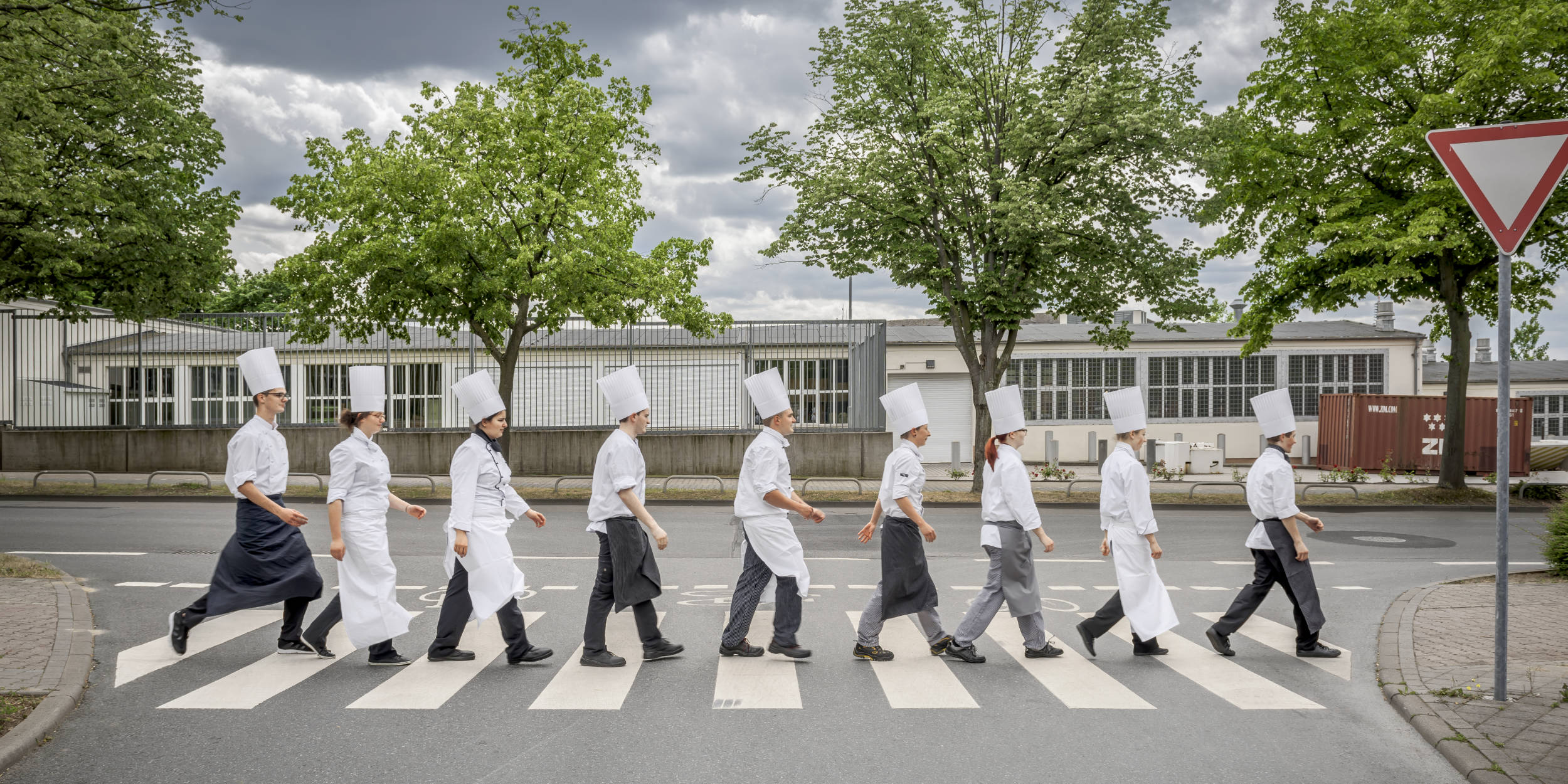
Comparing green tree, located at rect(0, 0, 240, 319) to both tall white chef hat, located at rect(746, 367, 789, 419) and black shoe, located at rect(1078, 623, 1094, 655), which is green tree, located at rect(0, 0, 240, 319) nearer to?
tall white chef hat, located at rect(746, 367, 789, 419)

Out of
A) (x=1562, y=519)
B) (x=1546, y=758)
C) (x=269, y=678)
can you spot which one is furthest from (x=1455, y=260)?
(x=269, y=678)

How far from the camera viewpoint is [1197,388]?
32188 millimetres

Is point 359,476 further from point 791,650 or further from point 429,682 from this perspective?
point 791,650

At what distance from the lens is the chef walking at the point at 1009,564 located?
6.77 m

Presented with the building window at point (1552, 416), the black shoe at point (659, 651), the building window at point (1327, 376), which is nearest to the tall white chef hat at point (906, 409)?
the black shoe at point (659, 651)

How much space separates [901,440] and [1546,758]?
3993 millimetres

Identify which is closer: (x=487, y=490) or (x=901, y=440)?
(x=487, y=490)

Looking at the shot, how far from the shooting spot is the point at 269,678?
6.14 meters

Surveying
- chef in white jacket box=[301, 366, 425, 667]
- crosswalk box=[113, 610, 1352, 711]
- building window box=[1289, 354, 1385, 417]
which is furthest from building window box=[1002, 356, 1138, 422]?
chef in white jacket box=[301, 366, 425, 667]

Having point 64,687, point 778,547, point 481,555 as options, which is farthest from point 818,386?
point 64,687

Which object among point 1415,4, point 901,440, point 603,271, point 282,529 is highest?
point 1415,4

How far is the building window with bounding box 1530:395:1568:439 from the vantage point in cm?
3791

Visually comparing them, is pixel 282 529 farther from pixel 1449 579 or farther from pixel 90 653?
pixel 1449 579

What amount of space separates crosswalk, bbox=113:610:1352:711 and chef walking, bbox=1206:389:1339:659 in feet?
0.56
